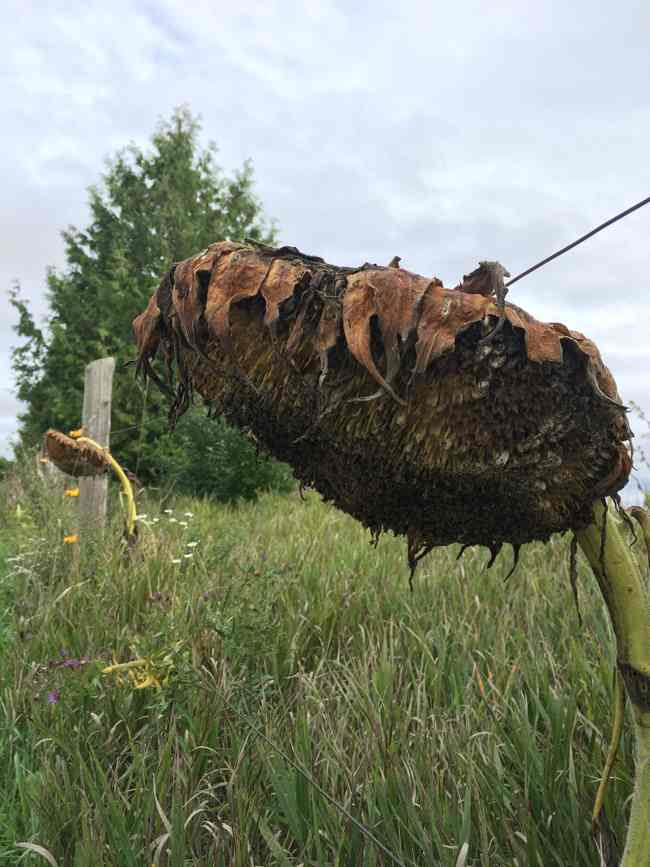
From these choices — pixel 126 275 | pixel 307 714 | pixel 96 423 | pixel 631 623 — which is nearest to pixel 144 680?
pixel 307 714

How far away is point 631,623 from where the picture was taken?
909 millimetres

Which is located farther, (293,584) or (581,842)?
(293,584)

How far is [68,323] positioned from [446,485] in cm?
1371

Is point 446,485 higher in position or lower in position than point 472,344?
lower

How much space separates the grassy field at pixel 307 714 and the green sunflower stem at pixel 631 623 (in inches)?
18.0

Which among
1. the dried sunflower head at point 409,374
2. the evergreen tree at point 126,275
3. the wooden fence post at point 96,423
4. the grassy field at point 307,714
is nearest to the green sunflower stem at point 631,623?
the dried sunflower head at point 409,374

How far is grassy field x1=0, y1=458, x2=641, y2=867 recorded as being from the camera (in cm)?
160

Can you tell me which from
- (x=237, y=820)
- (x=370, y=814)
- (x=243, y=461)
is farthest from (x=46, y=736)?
A: (x=243, y=461)

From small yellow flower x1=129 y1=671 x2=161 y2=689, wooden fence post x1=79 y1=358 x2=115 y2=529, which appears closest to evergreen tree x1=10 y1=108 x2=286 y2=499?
wooden fence post x1=79 y1=358 x2=115 y2=529

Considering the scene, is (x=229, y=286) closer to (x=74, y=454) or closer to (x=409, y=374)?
(x=409, y=374)

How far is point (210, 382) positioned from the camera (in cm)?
91

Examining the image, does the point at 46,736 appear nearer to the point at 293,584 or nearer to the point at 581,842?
the point at 293,584

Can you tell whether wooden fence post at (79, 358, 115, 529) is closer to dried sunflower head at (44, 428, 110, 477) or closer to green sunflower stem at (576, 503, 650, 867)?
dried sunflower head at (44, 428, 110, 477)

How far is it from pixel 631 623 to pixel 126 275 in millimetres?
12827
